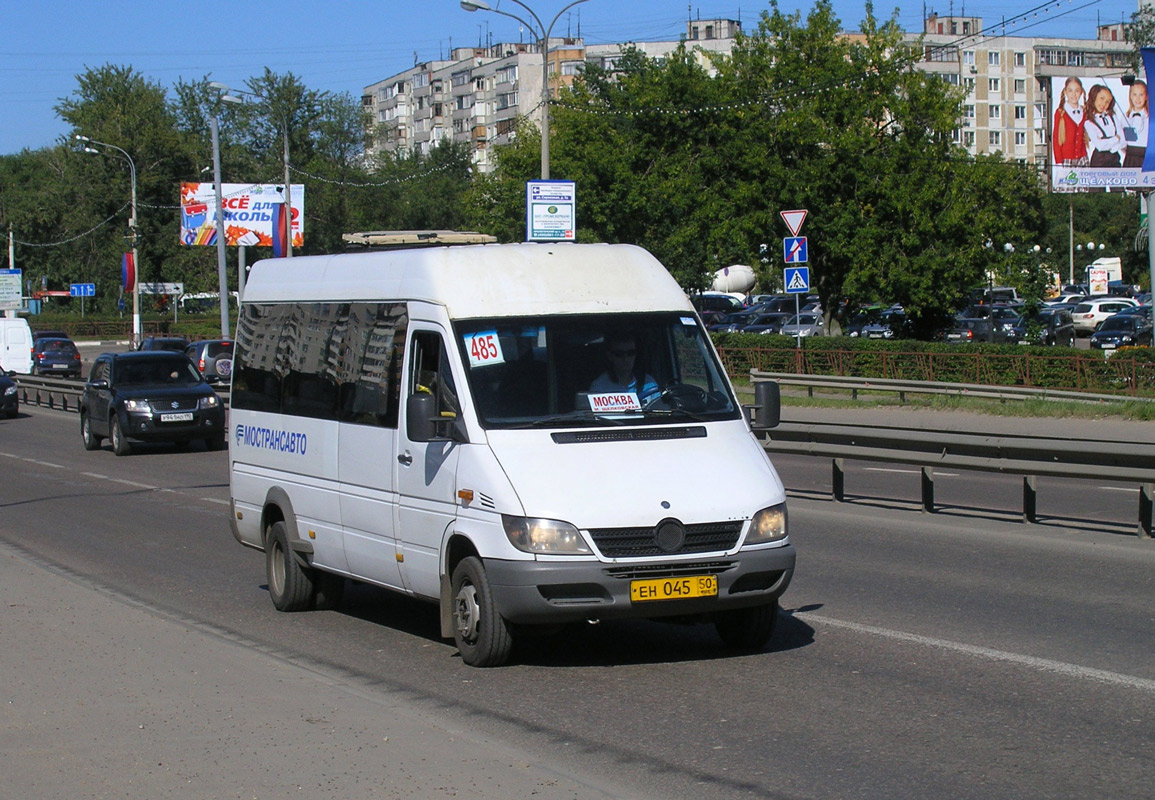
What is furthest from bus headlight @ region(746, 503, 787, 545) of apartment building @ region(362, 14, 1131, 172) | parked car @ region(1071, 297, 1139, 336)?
apartment building @ region(362, 14, 1131, 172)

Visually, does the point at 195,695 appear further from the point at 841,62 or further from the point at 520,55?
the point at 520,55

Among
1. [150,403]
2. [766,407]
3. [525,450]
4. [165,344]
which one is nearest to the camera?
[525,450]

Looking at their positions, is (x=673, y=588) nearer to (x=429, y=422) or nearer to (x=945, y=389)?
(x=429, y=422)

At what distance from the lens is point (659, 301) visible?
8.29 metres

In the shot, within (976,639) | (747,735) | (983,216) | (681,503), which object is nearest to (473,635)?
(681,503)

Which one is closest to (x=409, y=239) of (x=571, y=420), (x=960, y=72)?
(x=571, y=420)

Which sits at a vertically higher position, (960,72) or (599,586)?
(960,72)

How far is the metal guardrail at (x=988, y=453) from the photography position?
12461 millimetres

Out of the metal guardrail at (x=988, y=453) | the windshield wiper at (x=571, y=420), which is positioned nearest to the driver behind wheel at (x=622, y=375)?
the windshield wiper at (x=571, y=420)

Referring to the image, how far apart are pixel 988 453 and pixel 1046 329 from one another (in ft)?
121

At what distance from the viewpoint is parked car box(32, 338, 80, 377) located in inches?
2216

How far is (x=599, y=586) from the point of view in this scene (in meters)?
7.04

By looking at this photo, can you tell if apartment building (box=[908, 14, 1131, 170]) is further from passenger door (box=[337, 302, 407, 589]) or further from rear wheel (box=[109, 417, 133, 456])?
passenger door (box=[337, 302, 407, 589])

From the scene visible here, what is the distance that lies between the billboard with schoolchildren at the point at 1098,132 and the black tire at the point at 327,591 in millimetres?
27205
